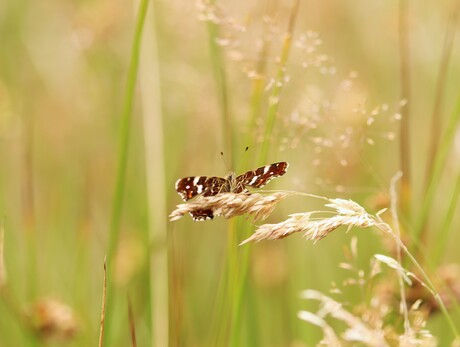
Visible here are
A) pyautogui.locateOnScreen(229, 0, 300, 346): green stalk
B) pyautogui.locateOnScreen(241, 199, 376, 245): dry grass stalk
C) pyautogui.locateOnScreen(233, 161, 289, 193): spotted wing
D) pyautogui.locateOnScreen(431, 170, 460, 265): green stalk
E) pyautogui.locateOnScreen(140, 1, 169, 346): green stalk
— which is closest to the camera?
pyautogui.locateOnScreen(241, 199, 376, 245): dry grass stalk

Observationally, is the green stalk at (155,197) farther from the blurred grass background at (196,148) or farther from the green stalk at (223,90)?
the green stalk at (223,90)

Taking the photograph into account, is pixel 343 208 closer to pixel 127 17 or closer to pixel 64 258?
pixel 64 258

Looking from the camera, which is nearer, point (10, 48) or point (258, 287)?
point (258, 287)

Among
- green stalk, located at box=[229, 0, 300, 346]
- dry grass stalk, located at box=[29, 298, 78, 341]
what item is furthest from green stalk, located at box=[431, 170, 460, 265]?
dry grass stalk, located at box=[29, 298, 78, 341]

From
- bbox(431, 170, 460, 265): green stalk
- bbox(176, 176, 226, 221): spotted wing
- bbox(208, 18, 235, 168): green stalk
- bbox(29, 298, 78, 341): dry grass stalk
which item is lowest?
bbox(29, 298, 78, 341): dry grass stalk

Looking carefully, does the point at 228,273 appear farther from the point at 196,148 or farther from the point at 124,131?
the point at 196,148

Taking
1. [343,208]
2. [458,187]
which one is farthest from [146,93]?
[343,208]

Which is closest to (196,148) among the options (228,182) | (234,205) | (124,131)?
(124,131)

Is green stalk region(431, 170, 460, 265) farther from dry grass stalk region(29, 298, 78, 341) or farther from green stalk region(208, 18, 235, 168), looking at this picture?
dry grass stalk region(29, 298, 78, 341)
